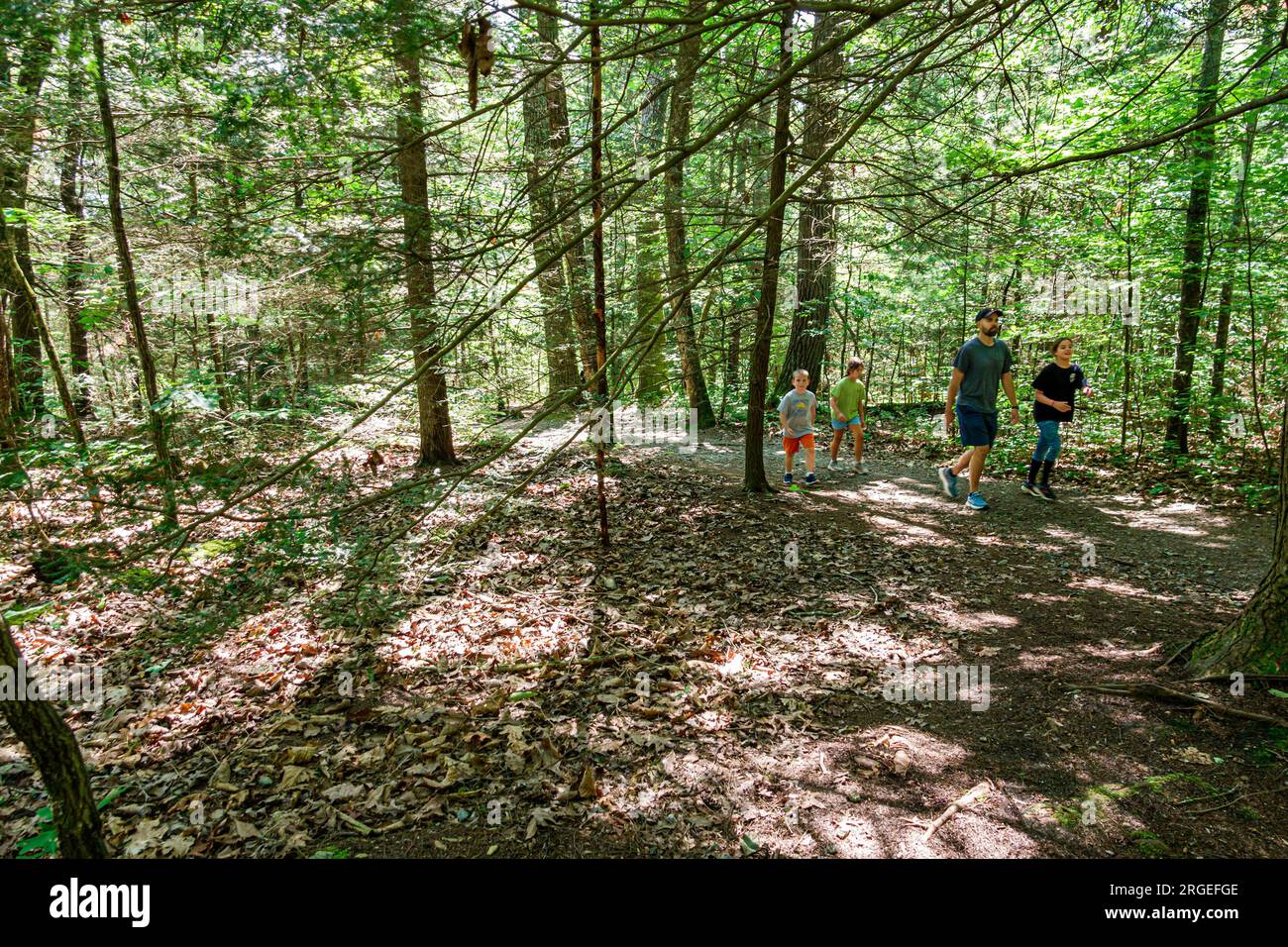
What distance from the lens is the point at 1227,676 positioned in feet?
11.6

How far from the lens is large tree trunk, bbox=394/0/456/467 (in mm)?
3109

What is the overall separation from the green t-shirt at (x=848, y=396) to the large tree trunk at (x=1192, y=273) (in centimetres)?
464

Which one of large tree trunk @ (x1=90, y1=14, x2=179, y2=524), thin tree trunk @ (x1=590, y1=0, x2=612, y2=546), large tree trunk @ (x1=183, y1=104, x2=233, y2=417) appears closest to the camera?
large tree trunk @ (x1=183, y1=104, x2=233, y2=417)

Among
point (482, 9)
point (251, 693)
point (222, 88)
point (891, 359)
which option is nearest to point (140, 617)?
point (251, 693)

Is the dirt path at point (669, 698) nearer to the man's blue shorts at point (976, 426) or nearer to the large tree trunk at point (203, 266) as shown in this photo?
the man's blue shorts at point (976, 426)

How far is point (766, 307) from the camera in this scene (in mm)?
6672

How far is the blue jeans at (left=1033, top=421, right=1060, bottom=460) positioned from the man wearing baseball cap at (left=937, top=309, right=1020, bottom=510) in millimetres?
578

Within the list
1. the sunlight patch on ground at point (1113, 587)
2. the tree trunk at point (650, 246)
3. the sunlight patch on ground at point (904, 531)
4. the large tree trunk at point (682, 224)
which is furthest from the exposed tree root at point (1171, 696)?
the tree trunk at point (650, 246)

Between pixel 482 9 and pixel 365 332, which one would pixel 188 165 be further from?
pixel 482 9

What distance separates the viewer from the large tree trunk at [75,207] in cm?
346

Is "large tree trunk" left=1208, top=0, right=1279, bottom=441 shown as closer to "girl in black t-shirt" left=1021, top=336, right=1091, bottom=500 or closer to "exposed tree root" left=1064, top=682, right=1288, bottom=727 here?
"girl in black t-shirt" left=1021, top=336, right=1091, bottom=500

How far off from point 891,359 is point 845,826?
62.8ft

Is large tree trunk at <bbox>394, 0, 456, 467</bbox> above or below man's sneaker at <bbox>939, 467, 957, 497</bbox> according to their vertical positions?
above

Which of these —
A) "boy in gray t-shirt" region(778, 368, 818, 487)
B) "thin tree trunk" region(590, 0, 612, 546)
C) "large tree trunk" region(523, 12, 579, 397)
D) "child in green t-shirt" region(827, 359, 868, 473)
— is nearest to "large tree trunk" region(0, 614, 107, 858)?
"thin tree trunk" region(590, 0, 612, 546)
